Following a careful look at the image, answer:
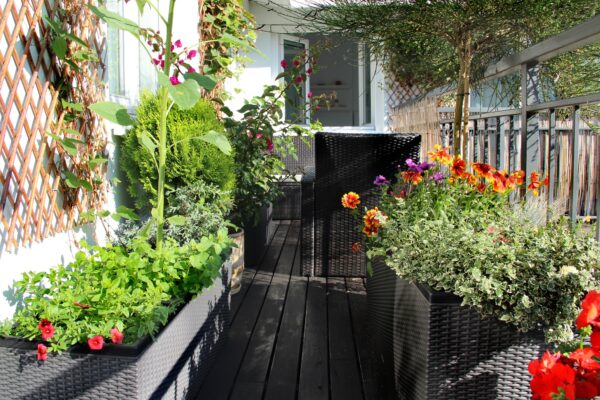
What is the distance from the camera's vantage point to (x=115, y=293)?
1.55 metres

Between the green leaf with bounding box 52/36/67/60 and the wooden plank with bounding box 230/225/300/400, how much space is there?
1320 millimetres

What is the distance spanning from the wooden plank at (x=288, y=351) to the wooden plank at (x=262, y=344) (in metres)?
0.03

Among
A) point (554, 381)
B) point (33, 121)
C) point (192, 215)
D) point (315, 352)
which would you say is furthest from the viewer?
point (192, 215)

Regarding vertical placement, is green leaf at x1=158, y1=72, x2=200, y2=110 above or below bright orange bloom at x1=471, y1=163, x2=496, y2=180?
above

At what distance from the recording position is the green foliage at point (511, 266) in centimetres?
138

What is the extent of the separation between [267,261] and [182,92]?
2.62 metres

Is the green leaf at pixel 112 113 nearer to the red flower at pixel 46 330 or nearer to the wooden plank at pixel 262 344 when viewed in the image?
the red flower at pixel 46 330

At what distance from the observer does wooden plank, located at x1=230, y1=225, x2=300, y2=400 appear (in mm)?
2012

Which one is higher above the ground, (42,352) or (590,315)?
(590,315)

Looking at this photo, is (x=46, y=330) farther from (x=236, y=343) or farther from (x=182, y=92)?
(x=236, y=343)

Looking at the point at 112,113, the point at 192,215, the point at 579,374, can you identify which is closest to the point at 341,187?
the point at 192,215

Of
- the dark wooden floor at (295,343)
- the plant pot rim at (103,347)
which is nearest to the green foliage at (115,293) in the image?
the plant pot rim at (103,347)

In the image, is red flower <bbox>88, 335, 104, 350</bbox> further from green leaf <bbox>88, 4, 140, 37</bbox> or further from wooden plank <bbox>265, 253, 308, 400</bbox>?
green leaf <bbox>88, 4, 140, 37</bbox>

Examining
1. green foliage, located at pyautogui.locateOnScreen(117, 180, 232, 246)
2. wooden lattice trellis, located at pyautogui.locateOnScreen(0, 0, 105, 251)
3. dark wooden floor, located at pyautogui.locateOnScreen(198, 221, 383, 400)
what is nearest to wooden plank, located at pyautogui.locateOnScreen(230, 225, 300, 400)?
dark wooden floor, located at pyautogui.locateOnScreen(198, 221, 383, 400)
